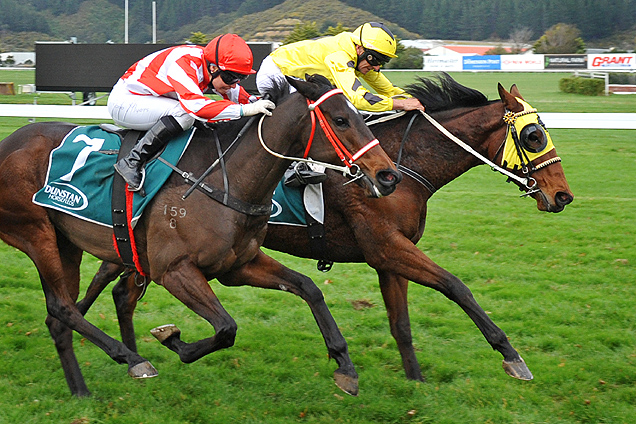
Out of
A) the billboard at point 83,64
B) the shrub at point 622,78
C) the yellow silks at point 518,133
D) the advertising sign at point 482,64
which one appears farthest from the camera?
the advertising sign at point 482,64

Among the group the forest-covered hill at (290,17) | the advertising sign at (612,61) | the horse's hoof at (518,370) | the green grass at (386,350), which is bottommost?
the forest-covered hill at (290,17)

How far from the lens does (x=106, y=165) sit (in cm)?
416

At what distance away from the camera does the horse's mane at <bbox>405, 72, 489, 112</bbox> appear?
4812 millimetres

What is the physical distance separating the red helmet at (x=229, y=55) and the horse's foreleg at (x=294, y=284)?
107 centimetres

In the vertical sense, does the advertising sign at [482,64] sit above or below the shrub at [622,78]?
below

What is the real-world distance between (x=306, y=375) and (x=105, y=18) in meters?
81.8

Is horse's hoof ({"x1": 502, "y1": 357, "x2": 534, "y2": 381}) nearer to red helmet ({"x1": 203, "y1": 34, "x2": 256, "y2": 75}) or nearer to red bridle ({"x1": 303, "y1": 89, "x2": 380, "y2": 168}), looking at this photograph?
red bridle ({"x1": 303, "y1": 89, "x2": 380, "y2": 168})

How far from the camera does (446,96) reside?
486 cm

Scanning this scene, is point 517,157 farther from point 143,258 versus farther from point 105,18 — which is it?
point 105,18

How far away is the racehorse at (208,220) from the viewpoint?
11.7 ft

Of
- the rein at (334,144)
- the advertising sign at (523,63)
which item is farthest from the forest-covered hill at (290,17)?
the rein at (334,144)

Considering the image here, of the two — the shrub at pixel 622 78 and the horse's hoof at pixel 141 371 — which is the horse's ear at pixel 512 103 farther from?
the shrub at pixel 622 78

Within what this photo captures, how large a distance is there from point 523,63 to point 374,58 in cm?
4286

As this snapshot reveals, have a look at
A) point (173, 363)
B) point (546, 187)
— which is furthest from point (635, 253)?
point (173, 363)
